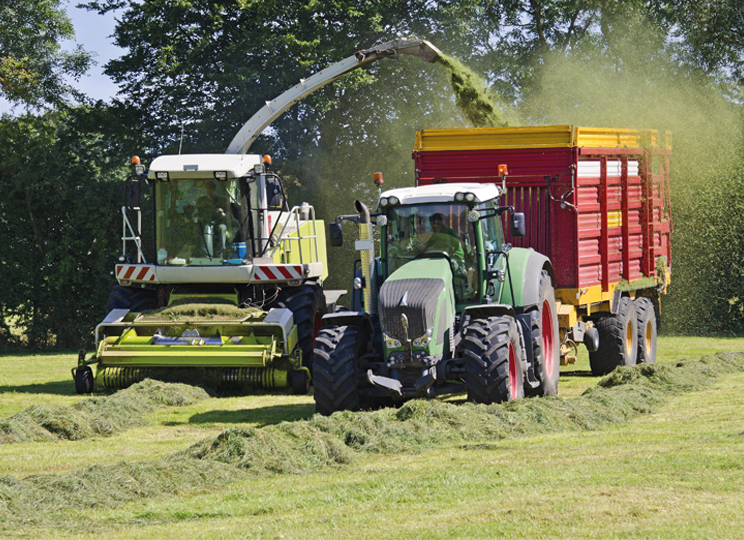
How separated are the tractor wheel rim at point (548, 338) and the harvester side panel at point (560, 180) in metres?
1.02

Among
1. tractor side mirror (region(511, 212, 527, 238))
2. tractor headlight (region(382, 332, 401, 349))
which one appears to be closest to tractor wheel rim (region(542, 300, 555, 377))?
tractor side mirror (region(511, 212, 527, 238))

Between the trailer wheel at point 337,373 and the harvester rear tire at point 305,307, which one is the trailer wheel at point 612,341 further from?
the trailer wheel at point 337,373

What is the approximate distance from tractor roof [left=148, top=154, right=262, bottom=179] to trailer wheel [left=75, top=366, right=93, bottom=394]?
268cm

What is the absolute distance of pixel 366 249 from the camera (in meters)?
9.55

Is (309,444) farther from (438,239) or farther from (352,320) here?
(438,239)

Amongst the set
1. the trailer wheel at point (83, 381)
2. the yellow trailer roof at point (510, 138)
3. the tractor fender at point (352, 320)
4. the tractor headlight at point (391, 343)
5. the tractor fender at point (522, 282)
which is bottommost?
the trailer wheel at point (83, 381)

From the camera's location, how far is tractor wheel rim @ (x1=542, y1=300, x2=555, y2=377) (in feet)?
37.1

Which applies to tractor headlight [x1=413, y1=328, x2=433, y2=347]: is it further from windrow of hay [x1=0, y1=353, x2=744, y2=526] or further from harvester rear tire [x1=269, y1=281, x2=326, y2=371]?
harvester rear tire [x1=269, y1=281, x2=326, y2=371]

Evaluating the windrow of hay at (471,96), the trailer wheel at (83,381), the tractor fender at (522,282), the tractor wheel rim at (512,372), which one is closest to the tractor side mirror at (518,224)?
the tractor fender at (522,282)

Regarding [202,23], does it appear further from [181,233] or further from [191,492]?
[191,492]

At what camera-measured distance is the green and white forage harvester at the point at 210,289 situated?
12.5 meters

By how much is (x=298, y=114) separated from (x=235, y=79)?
2.06 meters

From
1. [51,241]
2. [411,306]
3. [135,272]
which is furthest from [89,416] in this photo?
[51,241]

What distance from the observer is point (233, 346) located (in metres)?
12.4
